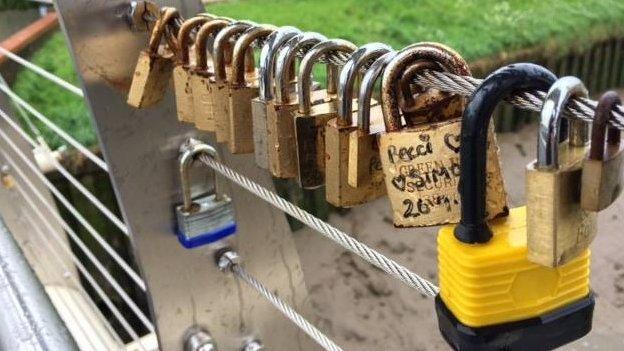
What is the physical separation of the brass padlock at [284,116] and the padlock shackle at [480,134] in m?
0.22

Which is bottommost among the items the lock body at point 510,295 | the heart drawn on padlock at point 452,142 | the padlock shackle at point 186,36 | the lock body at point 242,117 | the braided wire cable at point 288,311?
the braided wire cable at point 288,311

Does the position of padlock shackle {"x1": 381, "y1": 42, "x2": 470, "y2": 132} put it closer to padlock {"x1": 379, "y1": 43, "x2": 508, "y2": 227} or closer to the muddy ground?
padlock {"x1": 379, "y1": 43, "x2": 508, "y2": 227}

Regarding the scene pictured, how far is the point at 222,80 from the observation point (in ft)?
2.38

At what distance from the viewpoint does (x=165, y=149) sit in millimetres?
928

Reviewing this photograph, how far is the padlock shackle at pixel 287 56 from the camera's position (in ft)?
2.01

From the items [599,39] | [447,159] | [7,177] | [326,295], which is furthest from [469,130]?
[599,39]

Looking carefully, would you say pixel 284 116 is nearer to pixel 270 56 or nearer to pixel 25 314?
pixel 270 56

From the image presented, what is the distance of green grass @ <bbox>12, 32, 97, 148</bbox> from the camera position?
122 inches

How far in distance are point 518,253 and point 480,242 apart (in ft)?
0.09

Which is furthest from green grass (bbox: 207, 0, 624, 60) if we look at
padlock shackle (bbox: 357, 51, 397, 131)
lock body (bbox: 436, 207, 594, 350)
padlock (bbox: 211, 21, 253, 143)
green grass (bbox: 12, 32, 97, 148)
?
lock body (bbox: 436, 207, 594, 350)

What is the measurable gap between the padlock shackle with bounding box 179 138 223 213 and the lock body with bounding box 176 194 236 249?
0.01 metres

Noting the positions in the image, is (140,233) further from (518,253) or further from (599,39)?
(599,39)

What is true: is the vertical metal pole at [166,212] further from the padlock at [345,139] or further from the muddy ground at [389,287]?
the muddy ground at [389,287]

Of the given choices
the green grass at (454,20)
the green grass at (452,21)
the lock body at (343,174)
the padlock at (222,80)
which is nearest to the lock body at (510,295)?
the lock body at (343,174)
